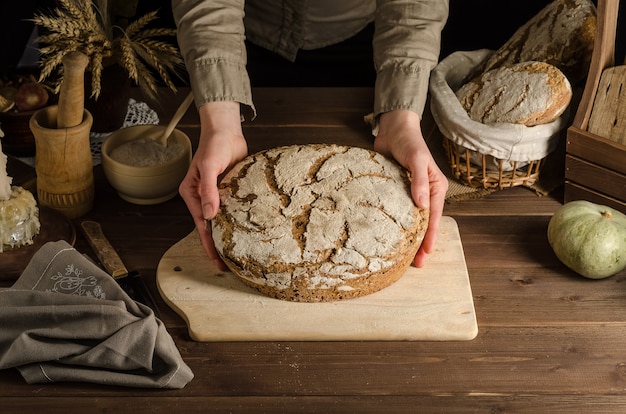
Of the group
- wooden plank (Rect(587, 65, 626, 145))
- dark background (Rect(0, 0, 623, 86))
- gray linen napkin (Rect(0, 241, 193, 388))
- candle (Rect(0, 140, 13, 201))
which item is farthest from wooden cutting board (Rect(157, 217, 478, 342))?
dark background (Rect(0, 0, 623, 86))

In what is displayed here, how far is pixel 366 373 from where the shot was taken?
1431 millimetres

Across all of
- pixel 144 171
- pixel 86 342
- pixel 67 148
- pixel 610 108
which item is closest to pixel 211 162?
pixel 144 171

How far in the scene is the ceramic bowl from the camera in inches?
69.9

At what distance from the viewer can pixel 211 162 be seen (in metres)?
1.63

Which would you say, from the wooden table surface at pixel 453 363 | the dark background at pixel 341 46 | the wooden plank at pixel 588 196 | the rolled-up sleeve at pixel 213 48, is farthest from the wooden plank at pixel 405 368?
the dark background at pixel 341 46

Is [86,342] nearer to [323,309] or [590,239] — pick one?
[323,309]

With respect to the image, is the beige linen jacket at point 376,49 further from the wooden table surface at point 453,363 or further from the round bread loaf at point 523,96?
the wooden table surface at point 453,363

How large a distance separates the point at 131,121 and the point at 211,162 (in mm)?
603

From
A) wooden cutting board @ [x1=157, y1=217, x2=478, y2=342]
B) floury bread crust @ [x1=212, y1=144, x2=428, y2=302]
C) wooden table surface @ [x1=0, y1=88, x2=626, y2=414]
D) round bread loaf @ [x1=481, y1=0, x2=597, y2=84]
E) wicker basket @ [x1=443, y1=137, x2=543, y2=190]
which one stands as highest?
round bread loaf @ [x1=481, y1=0, x2=597, y2=84]

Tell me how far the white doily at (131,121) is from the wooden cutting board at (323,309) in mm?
499

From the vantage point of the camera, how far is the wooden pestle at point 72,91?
159 cm

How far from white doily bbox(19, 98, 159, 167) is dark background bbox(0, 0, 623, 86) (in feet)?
0.92

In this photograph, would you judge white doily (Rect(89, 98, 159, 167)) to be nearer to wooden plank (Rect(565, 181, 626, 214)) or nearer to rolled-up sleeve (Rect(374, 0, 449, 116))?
rolled-up sleeve (Rect(374, 0, 449, 116))

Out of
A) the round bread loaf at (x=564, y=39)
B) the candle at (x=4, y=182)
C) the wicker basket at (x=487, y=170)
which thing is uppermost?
→ the round bread loaf at (x=564, y=39)
